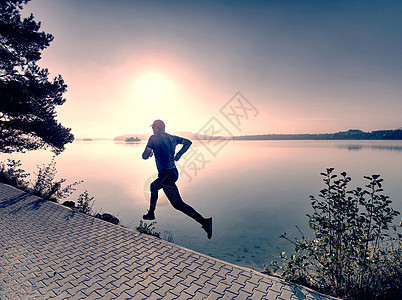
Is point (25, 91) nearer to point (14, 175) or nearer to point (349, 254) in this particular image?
point (14, 175)

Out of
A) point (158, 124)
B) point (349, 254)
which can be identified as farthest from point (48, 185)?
point (349, 254)

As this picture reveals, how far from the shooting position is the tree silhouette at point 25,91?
33.0 feet

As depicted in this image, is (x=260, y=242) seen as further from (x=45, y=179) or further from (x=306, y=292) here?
(x=45, y=179)

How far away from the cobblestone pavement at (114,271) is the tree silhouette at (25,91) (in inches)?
294

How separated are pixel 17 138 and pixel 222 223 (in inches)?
505

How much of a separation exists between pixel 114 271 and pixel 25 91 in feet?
37.8

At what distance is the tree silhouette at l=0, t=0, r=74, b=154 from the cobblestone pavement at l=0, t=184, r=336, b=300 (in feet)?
24.5

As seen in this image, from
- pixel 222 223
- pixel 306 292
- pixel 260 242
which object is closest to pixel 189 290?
pixel 306 292

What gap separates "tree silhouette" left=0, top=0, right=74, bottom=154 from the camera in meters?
10.1

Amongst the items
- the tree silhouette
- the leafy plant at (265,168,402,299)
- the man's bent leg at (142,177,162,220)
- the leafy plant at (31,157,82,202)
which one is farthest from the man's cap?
the tree silhouette

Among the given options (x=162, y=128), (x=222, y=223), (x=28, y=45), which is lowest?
(x=222, y=223)

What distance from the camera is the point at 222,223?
383 inches

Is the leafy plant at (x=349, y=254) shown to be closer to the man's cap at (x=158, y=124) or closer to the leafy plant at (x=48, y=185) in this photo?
the man's cap at (x=158, y=124)

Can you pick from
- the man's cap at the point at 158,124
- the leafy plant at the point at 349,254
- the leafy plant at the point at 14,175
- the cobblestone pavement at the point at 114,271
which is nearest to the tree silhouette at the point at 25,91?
the leafy plant at the point at 14,175
